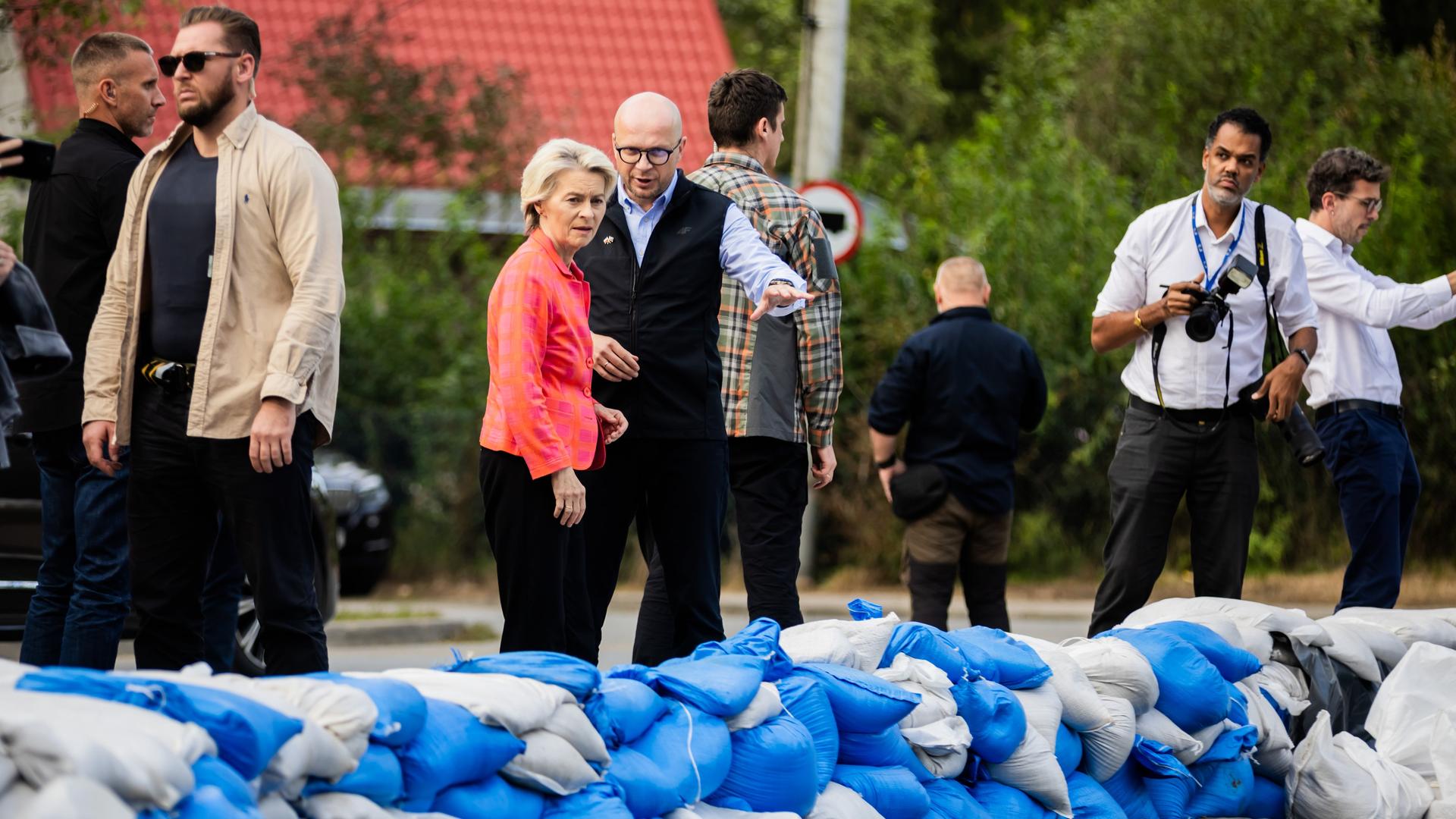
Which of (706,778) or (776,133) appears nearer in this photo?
(706,778)

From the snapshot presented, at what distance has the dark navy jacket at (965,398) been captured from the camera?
774 centimetres

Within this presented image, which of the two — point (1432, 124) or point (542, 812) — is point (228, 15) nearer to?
point (542, 812)

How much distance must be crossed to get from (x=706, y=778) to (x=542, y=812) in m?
0.46

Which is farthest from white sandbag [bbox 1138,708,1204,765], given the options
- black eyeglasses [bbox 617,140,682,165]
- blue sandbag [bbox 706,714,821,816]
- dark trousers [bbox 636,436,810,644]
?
black eyeglasses [bbox 617,140,682,165]

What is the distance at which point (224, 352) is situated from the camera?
4.67 m

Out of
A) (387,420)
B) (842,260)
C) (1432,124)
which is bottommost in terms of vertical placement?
(387,420)

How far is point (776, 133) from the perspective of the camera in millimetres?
5891

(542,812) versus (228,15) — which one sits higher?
(228,15)

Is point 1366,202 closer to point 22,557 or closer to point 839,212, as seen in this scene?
point 839,212

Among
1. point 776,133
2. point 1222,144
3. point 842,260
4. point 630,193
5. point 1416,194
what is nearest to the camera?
point 630,193

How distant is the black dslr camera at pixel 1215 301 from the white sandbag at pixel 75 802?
14.4ft

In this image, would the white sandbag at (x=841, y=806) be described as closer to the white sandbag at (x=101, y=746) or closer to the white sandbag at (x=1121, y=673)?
the white sandbag at (x=1121, y=673)

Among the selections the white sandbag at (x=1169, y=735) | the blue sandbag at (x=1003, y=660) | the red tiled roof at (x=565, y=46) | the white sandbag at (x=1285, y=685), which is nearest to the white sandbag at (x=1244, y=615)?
the white sandbag at (x=1285, y=685)

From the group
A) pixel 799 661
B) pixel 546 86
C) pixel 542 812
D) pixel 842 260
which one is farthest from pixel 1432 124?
pixel 542 812
